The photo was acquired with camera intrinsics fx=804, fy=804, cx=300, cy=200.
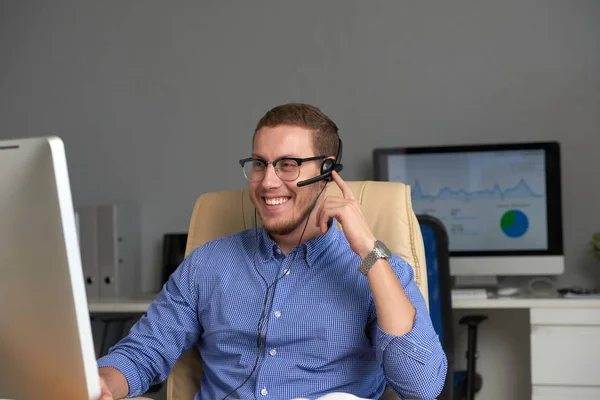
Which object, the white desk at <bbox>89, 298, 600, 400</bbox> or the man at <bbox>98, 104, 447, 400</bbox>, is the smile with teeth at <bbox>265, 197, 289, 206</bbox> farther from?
the white desk at <bbox>89, 298, 600, 400</bbox>

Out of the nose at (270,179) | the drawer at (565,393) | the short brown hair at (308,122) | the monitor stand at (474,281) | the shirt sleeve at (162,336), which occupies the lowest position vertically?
the drawer at (565,393)

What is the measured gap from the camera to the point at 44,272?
33.4 inches

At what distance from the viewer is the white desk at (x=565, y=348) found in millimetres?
2730

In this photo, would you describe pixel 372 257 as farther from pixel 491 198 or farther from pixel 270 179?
pixel 491 198

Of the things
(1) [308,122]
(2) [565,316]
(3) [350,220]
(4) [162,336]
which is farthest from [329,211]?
(2) [565,316]

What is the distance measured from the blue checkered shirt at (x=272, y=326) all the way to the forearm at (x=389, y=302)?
0.04m

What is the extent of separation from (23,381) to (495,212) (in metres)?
2.51

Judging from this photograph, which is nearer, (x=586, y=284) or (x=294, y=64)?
(x=586, y=284)

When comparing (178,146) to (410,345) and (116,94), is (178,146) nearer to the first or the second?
(116,94)

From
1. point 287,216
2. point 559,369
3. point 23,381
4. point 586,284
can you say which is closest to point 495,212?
point 586,284

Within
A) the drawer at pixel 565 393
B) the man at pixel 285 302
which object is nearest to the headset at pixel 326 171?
the man at pixel 285 302

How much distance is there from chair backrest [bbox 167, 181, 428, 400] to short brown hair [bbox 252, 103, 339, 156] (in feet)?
0.60

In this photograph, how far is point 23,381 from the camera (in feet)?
3.13

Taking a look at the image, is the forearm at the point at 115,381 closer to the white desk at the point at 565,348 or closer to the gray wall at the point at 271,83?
the white desk at the point at 565,348
